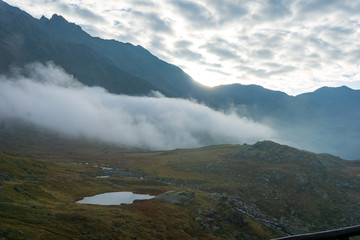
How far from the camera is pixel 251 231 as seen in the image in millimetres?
67500

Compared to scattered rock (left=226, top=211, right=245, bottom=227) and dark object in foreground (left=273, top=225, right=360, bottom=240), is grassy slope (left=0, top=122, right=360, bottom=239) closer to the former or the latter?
scattered rock (left=226, top=211, right=245, bottom=227)

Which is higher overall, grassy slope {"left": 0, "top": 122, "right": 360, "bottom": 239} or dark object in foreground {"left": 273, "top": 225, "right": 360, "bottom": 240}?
dark object in foreground {"left": 273, "top": 225, "right": 360, "bottom": 240}

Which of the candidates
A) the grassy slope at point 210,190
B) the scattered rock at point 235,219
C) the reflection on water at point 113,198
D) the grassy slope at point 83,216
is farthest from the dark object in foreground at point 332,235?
the reflection on water at point 113,198

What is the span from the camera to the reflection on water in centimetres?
7144

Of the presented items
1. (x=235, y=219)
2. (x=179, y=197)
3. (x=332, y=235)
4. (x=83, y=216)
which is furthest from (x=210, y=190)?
(x=332, y=235)

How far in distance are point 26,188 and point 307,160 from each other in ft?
464

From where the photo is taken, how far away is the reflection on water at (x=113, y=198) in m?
71.4

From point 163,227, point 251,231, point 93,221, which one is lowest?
point 251,231

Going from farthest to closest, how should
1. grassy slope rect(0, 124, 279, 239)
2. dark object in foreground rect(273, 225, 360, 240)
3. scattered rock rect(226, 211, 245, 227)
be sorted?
scattered rock rect(226, 211, 245, 227) → grassy slope rect(0, 124, 279, 239) → dark object in foreground rect(273, 225, 360, 240)

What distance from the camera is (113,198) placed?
7719 cm

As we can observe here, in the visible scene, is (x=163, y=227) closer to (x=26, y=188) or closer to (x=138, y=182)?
(x=26, y=188)

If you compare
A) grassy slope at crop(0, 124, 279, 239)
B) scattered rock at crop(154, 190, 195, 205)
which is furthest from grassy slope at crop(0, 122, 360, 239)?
scattered rock at crop(154, 190, 195, 205)

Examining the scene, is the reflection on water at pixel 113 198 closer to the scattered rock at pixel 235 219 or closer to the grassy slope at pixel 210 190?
the grassy slope at pixel 210 190

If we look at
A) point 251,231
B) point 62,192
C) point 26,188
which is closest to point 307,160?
point 251,231
